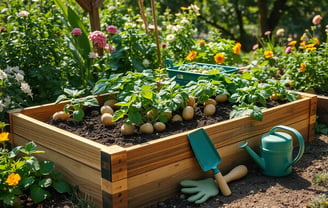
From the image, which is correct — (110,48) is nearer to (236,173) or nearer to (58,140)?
(58,140)

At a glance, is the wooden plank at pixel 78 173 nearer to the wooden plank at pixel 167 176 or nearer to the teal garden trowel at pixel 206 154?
the wooden plank at pixel 167 176

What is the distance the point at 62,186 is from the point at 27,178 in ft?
0.67

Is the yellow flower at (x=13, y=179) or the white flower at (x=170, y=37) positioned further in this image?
the white flower at (x=170, y=37)

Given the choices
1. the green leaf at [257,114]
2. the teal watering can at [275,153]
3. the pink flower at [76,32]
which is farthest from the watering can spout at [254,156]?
the pink flower at [76,32]

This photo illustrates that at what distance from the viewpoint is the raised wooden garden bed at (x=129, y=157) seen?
8.25 feet

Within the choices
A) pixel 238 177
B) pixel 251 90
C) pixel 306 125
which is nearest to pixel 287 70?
pixel 306 125

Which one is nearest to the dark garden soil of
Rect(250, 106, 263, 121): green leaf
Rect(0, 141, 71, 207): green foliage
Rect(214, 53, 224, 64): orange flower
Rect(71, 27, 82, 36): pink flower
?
Rect(0, 141, 71, 207): green foliage

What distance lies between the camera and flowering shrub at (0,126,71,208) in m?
2.63

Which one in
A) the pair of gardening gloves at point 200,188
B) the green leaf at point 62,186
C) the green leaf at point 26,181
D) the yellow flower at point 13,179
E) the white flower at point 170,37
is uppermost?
the white flower at point 170,37

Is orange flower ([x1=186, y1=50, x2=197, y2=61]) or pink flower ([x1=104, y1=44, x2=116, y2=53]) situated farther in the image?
orange flower ([x1=186, y1=50, x2=197, y2=61])

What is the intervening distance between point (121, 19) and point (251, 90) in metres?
1.92

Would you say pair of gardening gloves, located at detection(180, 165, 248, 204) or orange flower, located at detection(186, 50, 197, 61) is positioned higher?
orange flower, located at detection(186, 50, 197, 61)

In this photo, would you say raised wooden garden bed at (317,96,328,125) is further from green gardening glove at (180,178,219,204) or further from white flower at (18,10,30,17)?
white flower at (18,10,30,17)

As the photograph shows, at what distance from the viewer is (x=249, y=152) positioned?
3.07 metres
